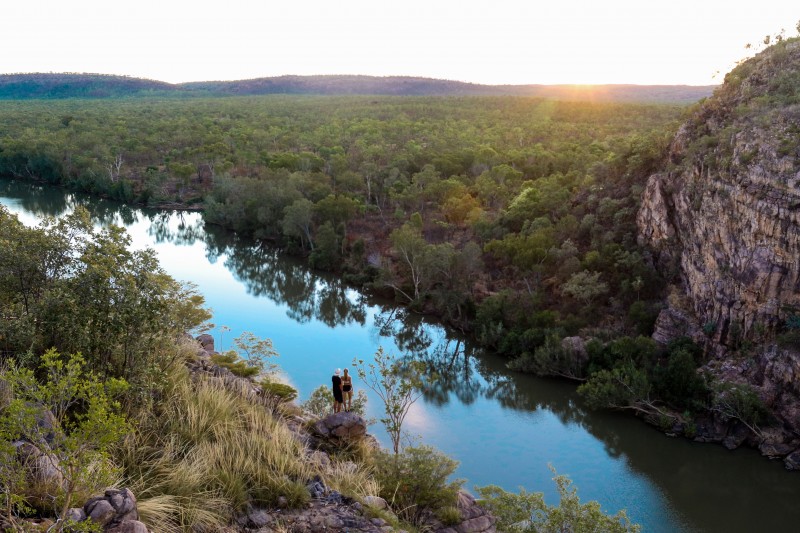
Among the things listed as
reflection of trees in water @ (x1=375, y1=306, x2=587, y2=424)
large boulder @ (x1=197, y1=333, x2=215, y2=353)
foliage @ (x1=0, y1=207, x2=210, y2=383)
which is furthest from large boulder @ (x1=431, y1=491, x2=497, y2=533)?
reflection of trees in water @ (x1=375, y1=306, x2=587, y2=424)

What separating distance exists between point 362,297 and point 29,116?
85.7 meters

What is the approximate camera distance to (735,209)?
2211 centimetres

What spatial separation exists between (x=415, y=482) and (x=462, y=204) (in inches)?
1282

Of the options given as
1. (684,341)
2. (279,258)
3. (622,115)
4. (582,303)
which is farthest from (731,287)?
(622,115)

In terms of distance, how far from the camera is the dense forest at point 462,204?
25.5 meters

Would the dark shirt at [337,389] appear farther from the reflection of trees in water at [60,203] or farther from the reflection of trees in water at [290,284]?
the reflection of trees in water at [60,203]

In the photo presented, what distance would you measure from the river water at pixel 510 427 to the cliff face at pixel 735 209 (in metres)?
4.77

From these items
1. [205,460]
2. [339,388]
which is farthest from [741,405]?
[205,460]

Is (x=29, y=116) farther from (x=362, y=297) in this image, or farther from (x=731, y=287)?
(x=731, y=287)

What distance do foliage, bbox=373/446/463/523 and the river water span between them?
4233mm

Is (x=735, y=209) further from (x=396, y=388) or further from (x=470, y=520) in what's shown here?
(x=470, y=520)

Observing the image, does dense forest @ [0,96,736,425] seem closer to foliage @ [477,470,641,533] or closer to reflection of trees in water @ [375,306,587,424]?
reflection of trees in water @ [375,306,587,424]

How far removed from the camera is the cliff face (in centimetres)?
2044

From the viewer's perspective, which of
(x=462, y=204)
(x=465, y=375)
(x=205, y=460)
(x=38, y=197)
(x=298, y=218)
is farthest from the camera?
(x=38, y=197)
